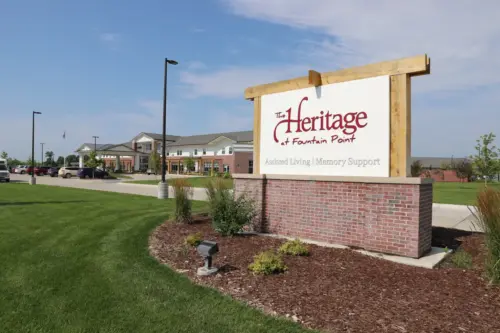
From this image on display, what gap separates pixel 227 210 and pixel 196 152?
201 feet

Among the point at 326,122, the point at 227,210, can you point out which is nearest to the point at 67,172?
the point at 227,210

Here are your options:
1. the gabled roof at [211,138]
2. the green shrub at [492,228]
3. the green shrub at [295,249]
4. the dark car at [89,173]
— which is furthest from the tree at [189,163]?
the green shrub at [492,228]

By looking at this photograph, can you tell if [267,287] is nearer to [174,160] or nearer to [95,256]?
[95,256]

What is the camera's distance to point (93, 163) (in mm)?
55000

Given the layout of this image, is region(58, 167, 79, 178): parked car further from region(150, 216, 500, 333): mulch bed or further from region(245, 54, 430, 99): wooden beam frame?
region(150, 216, 500, 333): mulch bed

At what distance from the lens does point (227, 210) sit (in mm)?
8000

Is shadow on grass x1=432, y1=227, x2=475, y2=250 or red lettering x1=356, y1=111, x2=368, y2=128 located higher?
red lettering x1=356, y1=111, x2=368, y2=128

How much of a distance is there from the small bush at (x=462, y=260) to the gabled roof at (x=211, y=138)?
55.0 metres

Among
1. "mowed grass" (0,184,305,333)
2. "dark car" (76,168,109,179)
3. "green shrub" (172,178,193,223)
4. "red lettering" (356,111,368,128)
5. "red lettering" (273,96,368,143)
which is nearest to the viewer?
"mowed grass" (0,184,305,333)

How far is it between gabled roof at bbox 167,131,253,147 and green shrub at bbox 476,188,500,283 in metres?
56.2

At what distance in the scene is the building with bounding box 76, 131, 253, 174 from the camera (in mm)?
58875

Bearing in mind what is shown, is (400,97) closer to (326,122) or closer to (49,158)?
(326,122)

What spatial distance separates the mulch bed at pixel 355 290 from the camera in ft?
12.7

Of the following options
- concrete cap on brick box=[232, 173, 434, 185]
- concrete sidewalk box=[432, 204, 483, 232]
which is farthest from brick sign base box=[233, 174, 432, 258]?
concrete sidewalk box=[432, 204, 483, 232]
